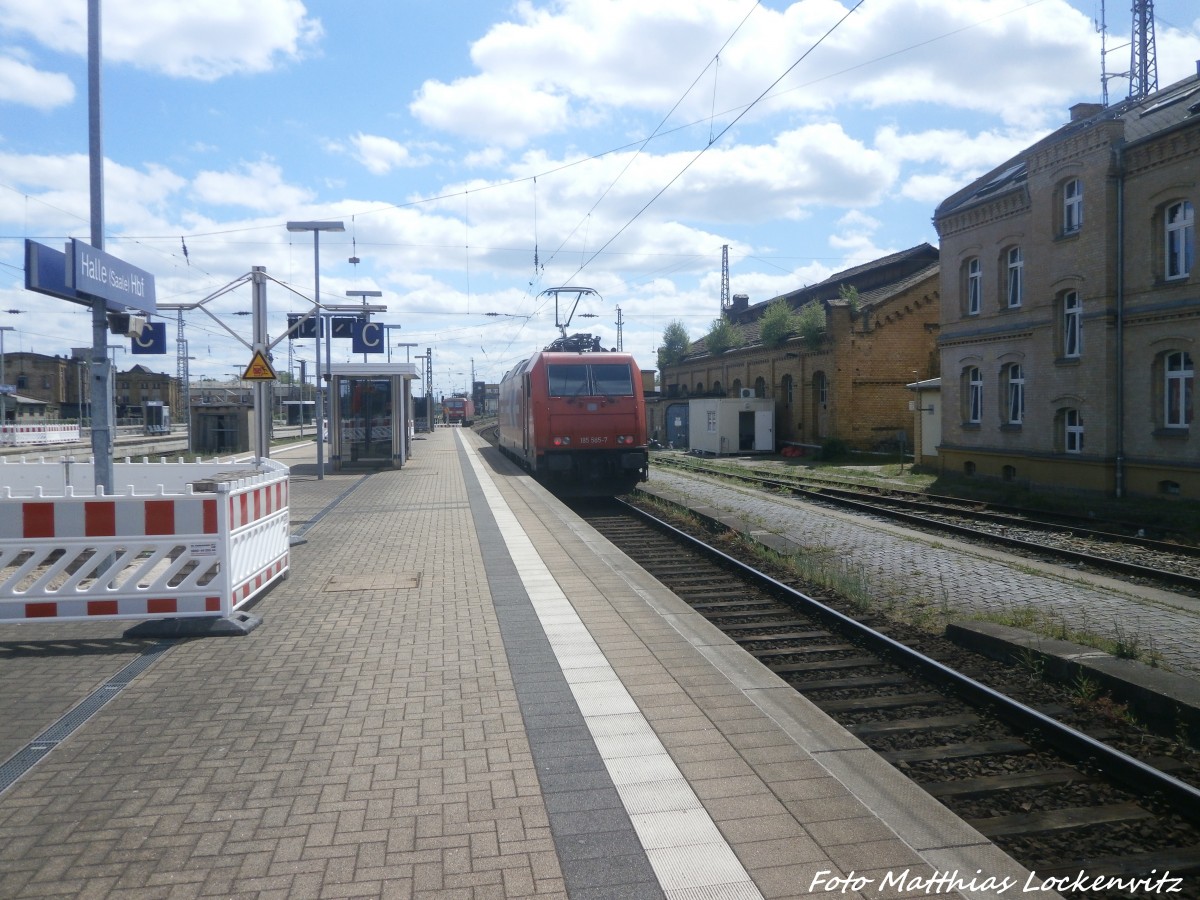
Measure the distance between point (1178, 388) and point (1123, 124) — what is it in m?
5.87

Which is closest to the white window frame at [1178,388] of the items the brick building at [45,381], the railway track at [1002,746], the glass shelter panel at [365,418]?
the railway track at [1002,746]

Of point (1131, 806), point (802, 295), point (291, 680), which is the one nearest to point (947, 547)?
point (1131, 806)

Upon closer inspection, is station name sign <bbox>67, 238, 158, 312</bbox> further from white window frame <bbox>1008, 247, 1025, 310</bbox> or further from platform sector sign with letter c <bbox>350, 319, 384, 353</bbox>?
white window frame <bbox>1008, 247, 1025, 310</bbox>

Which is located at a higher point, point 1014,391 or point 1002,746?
point 1014,391

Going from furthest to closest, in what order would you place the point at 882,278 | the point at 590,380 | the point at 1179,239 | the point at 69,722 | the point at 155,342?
the point at 882,278 → the point at 590,380 → the point at 1179,239 → the point at 155,342 → the point at 69,722

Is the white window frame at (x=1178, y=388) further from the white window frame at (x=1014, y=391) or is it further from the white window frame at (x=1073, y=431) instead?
the white window frame at (x=1014, y=391)

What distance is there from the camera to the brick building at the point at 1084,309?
19.5 metres

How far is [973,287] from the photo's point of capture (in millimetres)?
26828

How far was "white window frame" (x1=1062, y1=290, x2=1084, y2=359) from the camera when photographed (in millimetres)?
22281

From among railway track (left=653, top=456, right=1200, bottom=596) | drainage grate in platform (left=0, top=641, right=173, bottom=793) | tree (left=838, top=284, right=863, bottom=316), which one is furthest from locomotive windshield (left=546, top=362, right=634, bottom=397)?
tree (left=838, top=284, right=863, bottom=316)

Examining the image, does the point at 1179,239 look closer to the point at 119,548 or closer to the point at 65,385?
the point at 119,548

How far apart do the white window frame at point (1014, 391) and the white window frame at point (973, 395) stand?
1397 mm

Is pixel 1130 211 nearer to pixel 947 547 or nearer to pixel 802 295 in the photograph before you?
pixel 947 547

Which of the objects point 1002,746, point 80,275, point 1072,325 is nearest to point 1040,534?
point 1072,325
